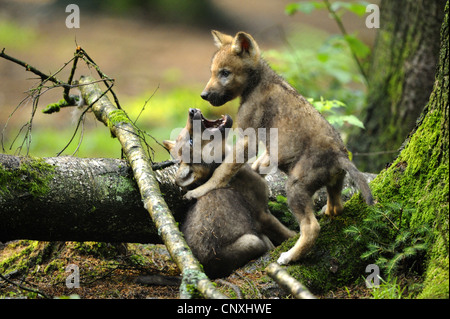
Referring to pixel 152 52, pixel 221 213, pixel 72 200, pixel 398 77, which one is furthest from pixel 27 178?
pixel 152 52

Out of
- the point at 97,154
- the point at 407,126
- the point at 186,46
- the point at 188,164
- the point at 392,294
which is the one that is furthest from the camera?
the point at 186,46

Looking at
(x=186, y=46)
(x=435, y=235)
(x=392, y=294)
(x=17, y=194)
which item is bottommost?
(x=392, y=294)

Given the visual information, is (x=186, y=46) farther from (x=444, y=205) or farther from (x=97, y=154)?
(x=444, y=205)

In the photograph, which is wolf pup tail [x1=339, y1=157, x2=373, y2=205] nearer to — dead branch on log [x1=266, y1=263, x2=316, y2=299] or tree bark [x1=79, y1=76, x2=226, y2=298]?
dead branch on log [x1=266, y1=263, x2=316, y2=299]

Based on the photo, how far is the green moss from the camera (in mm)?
5137

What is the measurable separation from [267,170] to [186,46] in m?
14.1

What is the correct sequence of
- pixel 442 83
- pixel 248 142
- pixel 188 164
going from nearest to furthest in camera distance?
pixel 442 83
pixel 248 142
pixel 188 164

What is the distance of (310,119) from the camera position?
542cm

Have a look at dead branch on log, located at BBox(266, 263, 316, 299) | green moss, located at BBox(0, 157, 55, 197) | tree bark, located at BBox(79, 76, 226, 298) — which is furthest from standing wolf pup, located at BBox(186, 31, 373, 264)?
green moss, located at BBox(0, 157, 55, 197)

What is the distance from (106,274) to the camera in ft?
18.9

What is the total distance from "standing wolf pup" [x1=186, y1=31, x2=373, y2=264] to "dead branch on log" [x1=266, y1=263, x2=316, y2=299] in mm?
1095

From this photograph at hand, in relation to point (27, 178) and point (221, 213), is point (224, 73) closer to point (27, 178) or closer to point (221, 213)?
point (221, 213)

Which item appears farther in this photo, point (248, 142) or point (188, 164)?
point (188, 164)

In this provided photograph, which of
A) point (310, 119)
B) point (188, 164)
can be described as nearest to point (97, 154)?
point (188, 164)
